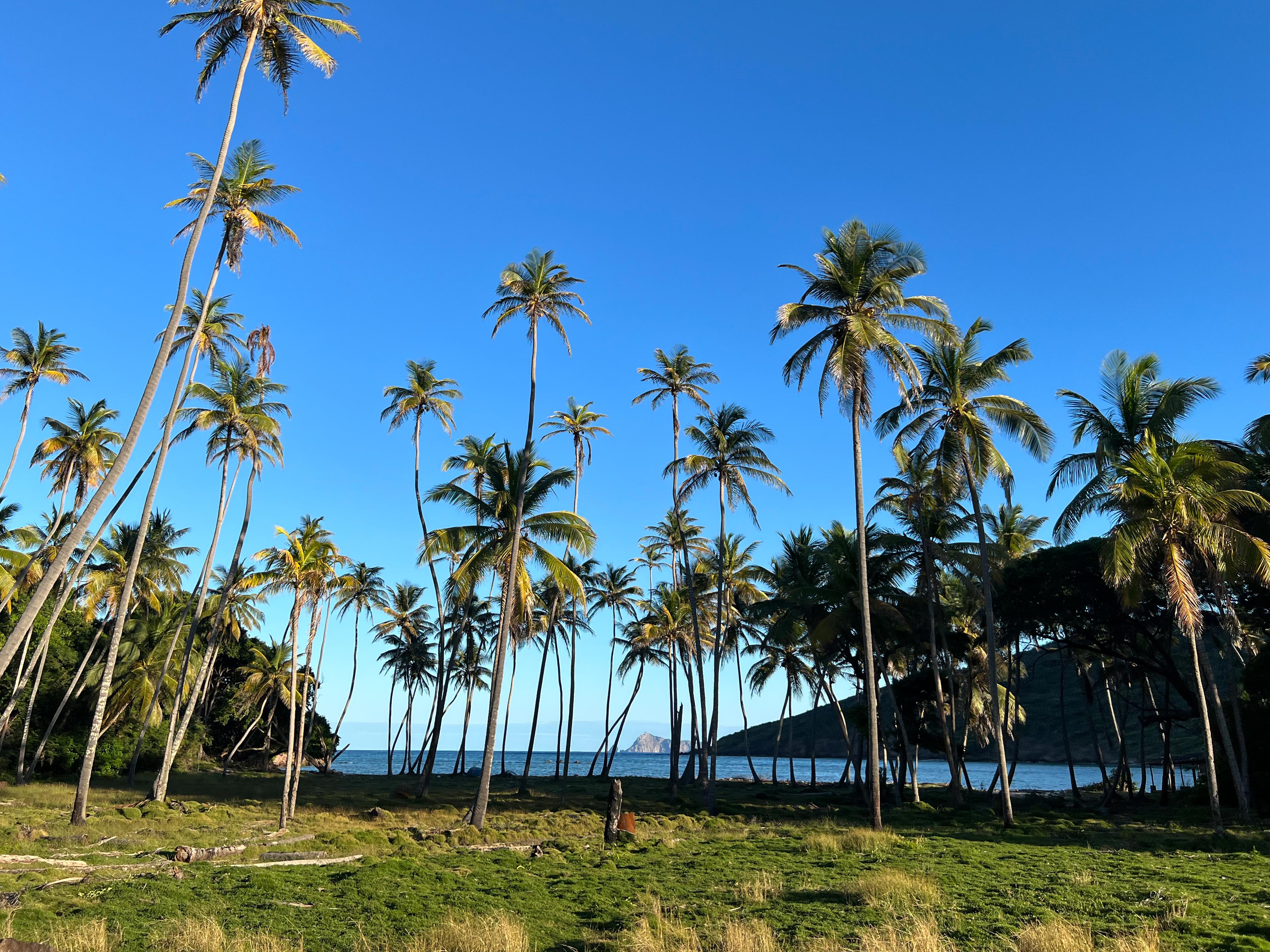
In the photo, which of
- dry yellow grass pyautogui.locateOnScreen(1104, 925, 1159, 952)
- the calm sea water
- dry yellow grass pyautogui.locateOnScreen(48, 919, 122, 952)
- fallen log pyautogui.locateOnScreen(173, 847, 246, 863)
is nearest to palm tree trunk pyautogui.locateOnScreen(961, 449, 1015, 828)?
dry yellow grass pyautogui.locateOnScreen(1104, 925, 1159, 952)

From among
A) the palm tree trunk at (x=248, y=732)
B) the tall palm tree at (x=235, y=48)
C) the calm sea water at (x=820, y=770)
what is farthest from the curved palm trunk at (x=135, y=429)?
the calm sea water at (x=820, y=770)

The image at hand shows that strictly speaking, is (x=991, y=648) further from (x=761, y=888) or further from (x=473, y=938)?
(x=473, y=938)

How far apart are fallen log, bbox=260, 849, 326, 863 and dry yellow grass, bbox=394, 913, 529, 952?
8682 millimetres

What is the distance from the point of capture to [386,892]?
1305 cm

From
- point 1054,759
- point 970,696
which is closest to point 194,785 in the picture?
point 970,696

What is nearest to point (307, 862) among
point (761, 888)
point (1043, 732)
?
point (761, 888)

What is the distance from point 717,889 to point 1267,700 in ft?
80.0

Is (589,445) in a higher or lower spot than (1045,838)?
higher

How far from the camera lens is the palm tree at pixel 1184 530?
847 inches

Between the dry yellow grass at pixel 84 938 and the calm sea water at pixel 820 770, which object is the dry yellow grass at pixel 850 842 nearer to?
the dry yellow grass at pixel 84 938

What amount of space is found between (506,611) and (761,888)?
15217 mm

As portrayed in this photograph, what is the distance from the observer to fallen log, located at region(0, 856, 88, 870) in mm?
15578

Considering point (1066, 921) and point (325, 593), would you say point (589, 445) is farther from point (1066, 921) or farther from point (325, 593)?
point (1066, 921)

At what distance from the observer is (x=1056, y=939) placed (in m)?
8.74
